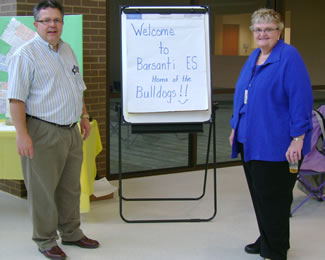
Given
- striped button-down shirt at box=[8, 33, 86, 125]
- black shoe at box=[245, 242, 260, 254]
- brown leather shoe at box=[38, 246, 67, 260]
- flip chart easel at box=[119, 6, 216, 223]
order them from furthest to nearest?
flip chart easel at box=[119, 6, 216, 223] < black shoe at box=[245, 242, 260, 254] < brown leather shoe at box=[38, 246, 67, 260] < striped button-down shirt at box=[8, 33, 86, 125]

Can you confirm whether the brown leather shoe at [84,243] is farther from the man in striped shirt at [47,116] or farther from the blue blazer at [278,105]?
the blue blazer at [278,105]

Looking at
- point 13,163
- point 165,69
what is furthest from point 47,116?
point 165,69

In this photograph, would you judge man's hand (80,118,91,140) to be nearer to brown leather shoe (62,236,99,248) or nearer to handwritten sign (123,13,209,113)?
handwritten sign (123,13,209,113)

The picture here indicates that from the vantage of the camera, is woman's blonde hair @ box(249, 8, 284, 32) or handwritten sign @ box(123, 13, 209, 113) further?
handwritten sign @ box(123, 13, 209, 113)

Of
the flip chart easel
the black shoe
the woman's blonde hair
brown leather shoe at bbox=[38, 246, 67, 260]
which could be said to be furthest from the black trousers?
brown leather shoe at bbox=[38, 246, 67, 260]

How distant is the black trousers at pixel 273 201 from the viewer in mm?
2889

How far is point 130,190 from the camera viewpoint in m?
4.87

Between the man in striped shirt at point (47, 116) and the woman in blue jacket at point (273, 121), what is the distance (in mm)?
1041

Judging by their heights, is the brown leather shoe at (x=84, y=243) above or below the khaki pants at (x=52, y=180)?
below

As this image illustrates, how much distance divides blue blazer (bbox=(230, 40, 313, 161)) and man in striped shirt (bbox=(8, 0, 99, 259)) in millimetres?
1084

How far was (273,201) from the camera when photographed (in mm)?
2930

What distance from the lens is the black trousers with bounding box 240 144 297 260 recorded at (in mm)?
2889

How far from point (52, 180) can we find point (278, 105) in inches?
55.9

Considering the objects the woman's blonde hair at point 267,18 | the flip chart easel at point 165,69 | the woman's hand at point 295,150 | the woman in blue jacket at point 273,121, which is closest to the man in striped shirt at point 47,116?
the flip chart easel at point 165,69
